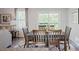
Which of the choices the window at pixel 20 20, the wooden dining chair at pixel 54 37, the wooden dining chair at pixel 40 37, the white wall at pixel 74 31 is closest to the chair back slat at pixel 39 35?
the wooden dining chair at pixel 40 37

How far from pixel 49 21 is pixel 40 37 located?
1.02ft

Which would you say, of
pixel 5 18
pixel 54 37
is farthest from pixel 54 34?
pixel 5 18

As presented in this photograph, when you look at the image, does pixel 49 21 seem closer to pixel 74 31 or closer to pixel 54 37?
pixel 54 37

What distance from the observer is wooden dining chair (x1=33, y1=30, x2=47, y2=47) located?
6.40ft

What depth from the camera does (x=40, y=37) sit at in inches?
79.1

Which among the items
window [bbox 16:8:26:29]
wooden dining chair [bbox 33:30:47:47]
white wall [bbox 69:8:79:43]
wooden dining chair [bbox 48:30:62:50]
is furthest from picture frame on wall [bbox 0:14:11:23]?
white wall [bbox 69:8:79:43]

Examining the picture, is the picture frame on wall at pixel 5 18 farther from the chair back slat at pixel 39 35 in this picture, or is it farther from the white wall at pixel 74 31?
the white wall at pixel 74 31

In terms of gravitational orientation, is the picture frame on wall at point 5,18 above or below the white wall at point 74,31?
above

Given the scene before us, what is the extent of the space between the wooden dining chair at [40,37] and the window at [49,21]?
117 mm

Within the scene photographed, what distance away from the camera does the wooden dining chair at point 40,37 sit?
1.95 metres

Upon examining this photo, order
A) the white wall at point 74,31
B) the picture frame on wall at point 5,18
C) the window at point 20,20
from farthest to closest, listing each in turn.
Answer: the window at point 20,20, the picture frame on wall at point 5,18, the white wall at point 74,31

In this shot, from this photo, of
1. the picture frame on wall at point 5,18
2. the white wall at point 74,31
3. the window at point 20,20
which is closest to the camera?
the white wall at point 74,31
